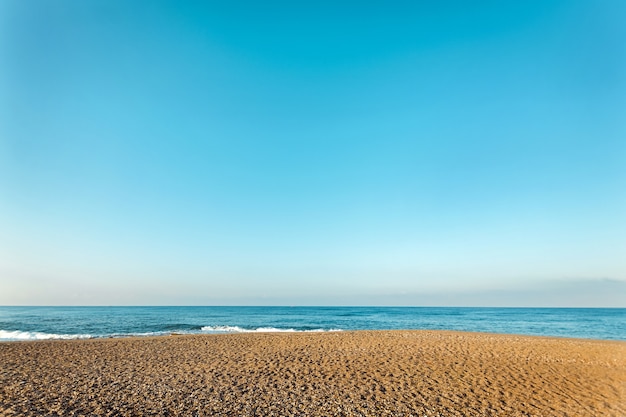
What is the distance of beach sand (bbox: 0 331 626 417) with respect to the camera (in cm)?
942

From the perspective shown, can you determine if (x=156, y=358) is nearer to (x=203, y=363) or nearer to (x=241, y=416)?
(x=203, y=363)

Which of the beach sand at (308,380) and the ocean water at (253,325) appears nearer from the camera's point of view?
the beach sand at (308,380)

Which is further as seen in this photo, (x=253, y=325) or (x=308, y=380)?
(x=253, y=325)

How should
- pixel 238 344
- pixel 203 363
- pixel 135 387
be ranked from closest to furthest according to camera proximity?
pixel 135 387, pixel 203 363, pixel 238 344

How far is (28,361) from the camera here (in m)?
15.1

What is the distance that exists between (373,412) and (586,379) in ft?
34.6

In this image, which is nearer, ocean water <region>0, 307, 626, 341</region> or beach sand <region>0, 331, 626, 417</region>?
beach sand <region>0, 331, 626, 417</region>

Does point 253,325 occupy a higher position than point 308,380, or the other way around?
point 308,380

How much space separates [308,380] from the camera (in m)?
12.2

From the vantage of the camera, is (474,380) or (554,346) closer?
(474,380)

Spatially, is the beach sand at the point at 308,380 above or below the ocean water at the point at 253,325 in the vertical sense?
above

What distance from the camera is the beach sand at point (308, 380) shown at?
30.9 ft

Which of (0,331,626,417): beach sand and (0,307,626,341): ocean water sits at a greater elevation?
(0,331,626,417): beach sand

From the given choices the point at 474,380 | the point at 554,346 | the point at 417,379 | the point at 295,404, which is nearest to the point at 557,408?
the point at 474,380
